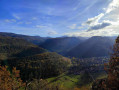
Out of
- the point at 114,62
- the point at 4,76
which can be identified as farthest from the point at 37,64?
the point at 114,62

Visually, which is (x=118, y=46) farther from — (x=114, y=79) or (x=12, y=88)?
(x=12, y=88)

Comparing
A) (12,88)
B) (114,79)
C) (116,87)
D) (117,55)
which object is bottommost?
(12,88)

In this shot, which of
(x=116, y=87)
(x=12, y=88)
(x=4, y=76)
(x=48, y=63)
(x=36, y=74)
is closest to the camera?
(x=116, y=87)

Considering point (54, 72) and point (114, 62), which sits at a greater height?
point (114, 62)

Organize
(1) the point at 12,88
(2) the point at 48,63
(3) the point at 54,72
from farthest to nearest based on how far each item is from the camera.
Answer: (2) the point at 48,63 < (3) the point at 54,72 < (1) the point at 12,88

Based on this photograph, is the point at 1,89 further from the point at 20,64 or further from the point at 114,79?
the point at 20,64

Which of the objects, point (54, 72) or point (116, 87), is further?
point (54, 72)

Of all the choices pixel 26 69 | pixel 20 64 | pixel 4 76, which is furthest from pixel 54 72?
pixel 4 76

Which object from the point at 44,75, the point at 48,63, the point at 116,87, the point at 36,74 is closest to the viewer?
the point at 116,87

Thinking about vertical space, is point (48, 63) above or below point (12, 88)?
below
